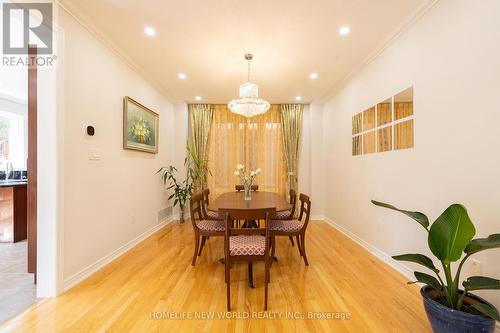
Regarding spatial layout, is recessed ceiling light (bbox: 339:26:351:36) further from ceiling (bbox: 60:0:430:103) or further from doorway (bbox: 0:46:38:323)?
doorway (bbox: 0:46:38:323)

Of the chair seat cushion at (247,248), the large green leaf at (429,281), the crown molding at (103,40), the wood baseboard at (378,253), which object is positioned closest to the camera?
the large green leaf at (429,281)

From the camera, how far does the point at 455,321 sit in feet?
4.15

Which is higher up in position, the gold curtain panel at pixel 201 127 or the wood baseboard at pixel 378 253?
the gold curtain panel at pixel 201 127

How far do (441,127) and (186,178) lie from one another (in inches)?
181

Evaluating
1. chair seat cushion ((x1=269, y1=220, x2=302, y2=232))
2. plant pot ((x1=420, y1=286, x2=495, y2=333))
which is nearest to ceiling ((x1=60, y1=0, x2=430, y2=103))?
chair seat cushion ((x1=269, y1=220, x2=302, y2=232))

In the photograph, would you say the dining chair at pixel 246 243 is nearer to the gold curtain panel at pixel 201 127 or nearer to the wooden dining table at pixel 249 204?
the wooden dining table at pixel 249 204

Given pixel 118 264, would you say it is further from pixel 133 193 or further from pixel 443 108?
pixel 443 108

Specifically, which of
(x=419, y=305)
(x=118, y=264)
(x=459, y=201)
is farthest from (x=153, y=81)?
(x=419, y=305)

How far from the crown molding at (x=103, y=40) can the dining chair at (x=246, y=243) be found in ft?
8.23

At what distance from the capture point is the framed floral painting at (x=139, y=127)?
305cm

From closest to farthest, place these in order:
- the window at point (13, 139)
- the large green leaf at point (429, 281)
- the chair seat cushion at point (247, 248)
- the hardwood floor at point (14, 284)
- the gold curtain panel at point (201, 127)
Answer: the large green leaf at point (429, 281) < the hardwood floor at point (14, 284) < the chair seat cushion at point (247, 248) < the window at point (13, 139) < the gold curtain panel at point (201, 127)

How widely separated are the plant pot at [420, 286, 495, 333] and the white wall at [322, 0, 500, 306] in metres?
0.48

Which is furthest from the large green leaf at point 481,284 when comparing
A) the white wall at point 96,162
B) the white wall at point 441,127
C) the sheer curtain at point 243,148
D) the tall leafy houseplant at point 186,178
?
the tall leafy houseplant at point 186,178

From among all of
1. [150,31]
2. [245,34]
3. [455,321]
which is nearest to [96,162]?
[150,31]
